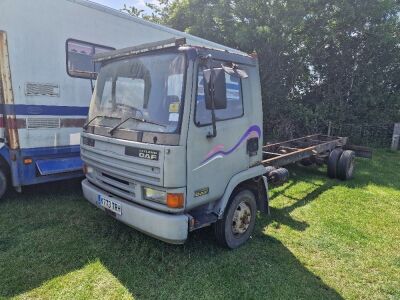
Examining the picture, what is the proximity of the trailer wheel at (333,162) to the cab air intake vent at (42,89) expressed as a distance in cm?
592

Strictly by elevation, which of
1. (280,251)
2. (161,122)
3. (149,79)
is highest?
(149,79)

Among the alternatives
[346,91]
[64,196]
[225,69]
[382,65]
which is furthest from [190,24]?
[225,69]

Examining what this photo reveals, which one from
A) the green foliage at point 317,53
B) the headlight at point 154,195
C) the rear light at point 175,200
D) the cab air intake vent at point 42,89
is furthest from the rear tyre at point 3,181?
the green foliage at point 317,53

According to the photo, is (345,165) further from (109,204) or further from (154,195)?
(109,204)

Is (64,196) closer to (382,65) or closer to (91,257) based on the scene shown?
(91,257)

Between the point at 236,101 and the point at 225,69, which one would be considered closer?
the point at 225,69

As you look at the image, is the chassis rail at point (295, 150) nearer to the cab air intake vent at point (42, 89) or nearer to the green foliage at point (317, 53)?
the cab air intake vent at point (42, 89)

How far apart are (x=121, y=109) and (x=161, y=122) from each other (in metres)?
0.74

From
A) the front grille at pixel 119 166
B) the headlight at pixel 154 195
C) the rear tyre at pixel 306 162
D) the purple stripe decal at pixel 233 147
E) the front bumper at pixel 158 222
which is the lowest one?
the rear tyre at pixel 306 162

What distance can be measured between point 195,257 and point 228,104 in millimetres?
1861

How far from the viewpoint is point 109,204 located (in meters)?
3.67

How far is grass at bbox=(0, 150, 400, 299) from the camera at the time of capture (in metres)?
3.19

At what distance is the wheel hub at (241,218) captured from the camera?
3982mm

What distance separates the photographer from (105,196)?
3.74 metres
